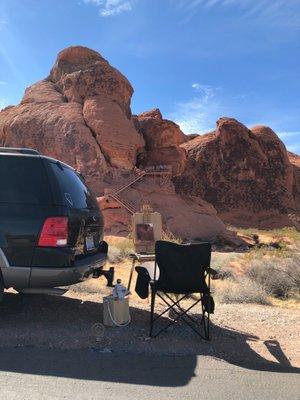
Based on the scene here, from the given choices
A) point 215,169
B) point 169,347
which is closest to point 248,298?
point 169,347

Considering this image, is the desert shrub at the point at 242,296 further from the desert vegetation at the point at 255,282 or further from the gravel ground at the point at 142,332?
the gravel ground at the point at 142,332

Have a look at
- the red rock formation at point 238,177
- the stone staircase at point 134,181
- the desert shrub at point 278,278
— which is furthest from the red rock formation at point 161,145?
the red rock formation at point 238,177

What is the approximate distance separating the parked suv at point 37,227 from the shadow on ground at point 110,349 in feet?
2.13

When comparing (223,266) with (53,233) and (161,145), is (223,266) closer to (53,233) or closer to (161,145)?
(53,233)

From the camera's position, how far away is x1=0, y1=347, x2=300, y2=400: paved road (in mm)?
4047

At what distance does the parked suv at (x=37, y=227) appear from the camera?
5.51 m

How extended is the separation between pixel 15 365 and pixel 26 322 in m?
1.53

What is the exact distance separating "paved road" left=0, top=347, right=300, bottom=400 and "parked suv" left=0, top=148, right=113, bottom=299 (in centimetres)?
88

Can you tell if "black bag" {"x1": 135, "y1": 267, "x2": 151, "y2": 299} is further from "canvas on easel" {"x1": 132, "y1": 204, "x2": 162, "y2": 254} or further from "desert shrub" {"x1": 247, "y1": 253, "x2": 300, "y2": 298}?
"desert shrub" {"x1": 247, "y1": 253, "x2": 300, "y2": 298}

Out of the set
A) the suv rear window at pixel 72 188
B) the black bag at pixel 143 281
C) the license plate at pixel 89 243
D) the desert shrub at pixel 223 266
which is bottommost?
the desert shrub at pixel 223 266

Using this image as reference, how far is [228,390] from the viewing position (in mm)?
4215

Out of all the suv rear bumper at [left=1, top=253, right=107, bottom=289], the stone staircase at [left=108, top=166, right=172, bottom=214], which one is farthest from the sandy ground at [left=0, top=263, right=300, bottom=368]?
the stone staircase at [left=108, top=166, right=172, bottom=214]

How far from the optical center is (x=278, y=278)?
414 inches

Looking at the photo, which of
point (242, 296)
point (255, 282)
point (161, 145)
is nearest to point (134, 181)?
point (161, 145)
